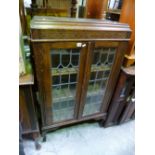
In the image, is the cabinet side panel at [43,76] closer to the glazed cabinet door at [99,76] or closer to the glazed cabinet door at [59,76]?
the glazed cabinet door at [59,76]

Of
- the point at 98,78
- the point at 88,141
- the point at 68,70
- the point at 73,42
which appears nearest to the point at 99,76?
the point at 98,78

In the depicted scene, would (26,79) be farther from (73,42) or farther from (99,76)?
(99,76)

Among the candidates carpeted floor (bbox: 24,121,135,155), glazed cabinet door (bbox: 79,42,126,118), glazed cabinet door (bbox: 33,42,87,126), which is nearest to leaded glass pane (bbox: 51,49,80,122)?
glazed cabinet door (bbox: 33,42,87,126)

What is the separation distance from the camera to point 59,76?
3.62ft

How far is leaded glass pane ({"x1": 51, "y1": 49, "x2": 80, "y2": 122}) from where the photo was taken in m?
1.02

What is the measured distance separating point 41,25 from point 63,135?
4.08 feet

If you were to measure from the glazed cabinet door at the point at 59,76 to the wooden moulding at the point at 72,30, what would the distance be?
0.05 meters

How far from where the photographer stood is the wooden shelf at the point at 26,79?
98 cm

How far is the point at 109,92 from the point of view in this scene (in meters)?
1.40

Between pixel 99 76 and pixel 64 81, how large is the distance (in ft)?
1.06
